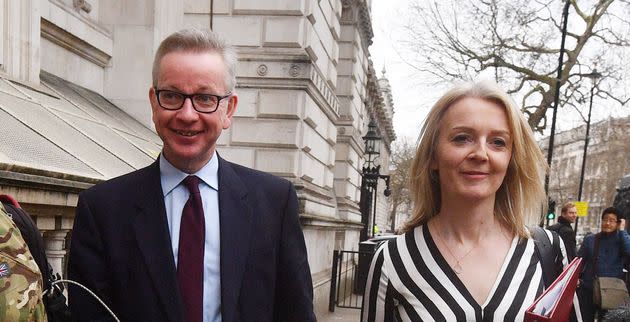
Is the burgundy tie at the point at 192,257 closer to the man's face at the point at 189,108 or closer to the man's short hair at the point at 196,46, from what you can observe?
the man's face at the point at 189,108

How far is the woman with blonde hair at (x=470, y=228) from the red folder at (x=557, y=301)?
143mm

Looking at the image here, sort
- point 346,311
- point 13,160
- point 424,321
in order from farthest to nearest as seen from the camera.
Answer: point 346,311, point 13,160, point 424,321

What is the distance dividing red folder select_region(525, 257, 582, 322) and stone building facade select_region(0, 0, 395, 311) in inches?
126

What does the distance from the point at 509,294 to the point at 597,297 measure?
21.0ft

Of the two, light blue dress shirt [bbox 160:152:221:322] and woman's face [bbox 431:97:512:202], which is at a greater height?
woman's face [bbox 431:97:512:202]

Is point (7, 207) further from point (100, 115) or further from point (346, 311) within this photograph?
point (346, 311)

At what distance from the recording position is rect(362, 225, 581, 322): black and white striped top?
6.48 ft

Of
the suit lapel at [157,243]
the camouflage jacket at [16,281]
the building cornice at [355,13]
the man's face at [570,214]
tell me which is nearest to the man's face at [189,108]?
the suit lapel at [157,243]

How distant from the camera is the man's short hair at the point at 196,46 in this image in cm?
192

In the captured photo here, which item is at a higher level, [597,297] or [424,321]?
[424,321]

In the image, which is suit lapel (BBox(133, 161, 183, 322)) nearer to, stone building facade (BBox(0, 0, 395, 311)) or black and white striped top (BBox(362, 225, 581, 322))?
black and white striped top (BBox(362, 225, 581, 322))

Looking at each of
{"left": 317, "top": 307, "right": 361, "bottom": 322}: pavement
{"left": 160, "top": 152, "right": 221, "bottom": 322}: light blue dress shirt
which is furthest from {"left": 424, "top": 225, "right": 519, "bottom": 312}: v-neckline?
{"left": 317, "top": 307, "right": 361, "bottom": 322}: pavement

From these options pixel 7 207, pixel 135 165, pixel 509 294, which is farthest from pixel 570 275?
pixel 135 165

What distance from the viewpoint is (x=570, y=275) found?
75.7 inches
